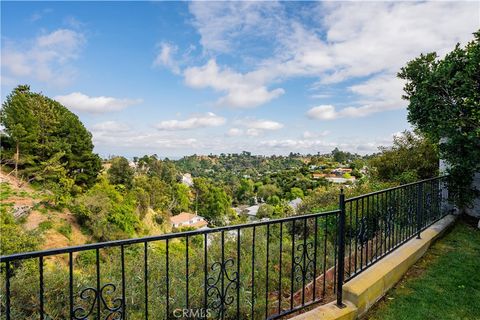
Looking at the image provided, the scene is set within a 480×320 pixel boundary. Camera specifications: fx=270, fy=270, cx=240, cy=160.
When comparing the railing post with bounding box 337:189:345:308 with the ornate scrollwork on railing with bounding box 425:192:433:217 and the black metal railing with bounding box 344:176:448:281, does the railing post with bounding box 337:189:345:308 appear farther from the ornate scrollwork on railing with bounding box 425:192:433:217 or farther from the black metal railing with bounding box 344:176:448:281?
the ornate scrollwork on railing with bounding box 425:192:433:217

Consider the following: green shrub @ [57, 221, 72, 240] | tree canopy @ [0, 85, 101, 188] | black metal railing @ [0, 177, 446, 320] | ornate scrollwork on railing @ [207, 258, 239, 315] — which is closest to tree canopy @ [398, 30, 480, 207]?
black metal railing @ [0, 177, 446, 320]

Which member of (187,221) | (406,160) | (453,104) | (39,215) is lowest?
(187,221)

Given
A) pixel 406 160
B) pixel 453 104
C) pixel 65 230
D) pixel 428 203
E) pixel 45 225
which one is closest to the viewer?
pixel 428 203

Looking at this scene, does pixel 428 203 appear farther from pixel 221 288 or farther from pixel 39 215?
pixel 39 215

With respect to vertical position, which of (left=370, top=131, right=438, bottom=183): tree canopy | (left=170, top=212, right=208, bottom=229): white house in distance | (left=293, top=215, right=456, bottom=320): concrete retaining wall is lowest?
(left=170, top=212, right=208, bottom=229): white house in distance

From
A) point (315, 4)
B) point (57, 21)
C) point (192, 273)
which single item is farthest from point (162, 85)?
point (192, 273)

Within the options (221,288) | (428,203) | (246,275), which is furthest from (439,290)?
(221,288)

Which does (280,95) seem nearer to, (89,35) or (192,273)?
(89,35)

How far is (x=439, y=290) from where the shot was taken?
3.08 metres

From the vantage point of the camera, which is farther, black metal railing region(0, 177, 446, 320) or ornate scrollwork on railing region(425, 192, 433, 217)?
ornate scrollwork on railing region(425, 192, 433, 217)

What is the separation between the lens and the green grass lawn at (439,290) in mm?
2658

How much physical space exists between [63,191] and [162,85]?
17163 millimetres

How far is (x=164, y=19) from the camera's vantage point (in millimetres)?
7328

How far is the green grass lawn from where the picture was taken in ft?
8.72
